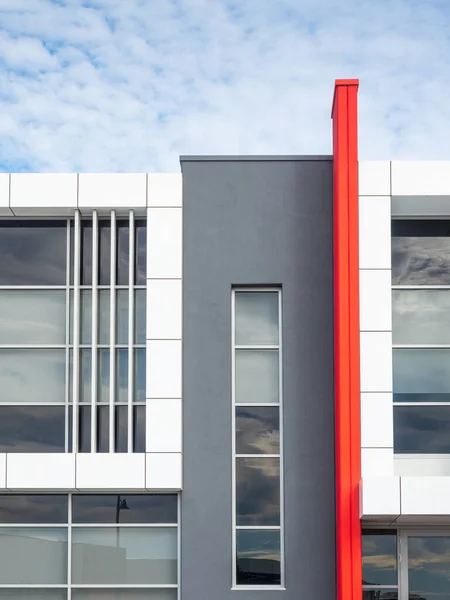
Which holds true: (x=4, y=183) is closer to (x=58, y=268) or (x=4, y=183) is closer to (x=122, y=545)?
(x=58, y=268)

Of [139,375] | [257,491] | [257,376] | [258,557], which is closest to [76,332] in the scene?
[139,375]

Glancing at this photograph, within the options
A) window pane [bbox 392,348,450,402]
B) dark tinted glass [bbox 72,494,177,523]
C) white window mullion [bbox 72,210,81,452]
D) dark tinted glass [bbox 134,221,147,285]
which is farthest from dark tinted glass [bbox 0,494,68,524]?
window pane [bbox 392,348,450,402]

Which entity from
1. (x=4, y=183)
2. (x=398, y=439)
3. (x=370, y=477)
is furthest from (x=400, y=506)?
(x=4, y=183)

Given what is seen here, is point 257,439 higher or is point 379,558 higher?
point 257,439

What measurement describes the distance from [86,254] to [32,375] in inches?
90.6

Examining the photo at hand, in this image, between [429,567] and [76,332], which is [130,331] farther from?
[429,567]

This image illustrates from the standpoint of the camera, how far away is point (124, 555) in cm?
1364

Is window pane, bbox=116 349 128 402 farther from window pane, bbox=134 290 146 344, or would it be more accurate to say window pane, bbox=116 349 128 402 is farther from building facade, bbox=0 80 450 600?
window pane, bbox=134 290 146 344

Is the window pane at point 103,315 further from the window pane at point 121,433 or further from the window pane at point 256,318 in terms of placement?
the window pane at point 256,318

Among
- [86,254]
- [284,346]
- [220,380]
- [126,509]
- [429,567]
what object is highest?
[86,254]

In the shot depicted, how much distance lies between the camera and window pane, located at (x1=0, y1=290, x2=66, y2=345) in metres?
14.3

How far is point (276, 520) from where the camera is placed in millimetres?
13578

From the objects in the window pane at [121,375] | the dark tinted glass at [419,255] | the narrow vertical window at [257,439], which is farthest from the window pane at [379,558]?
the window pane at [121,375]

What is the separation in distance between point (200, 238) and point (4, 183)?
137 inches
